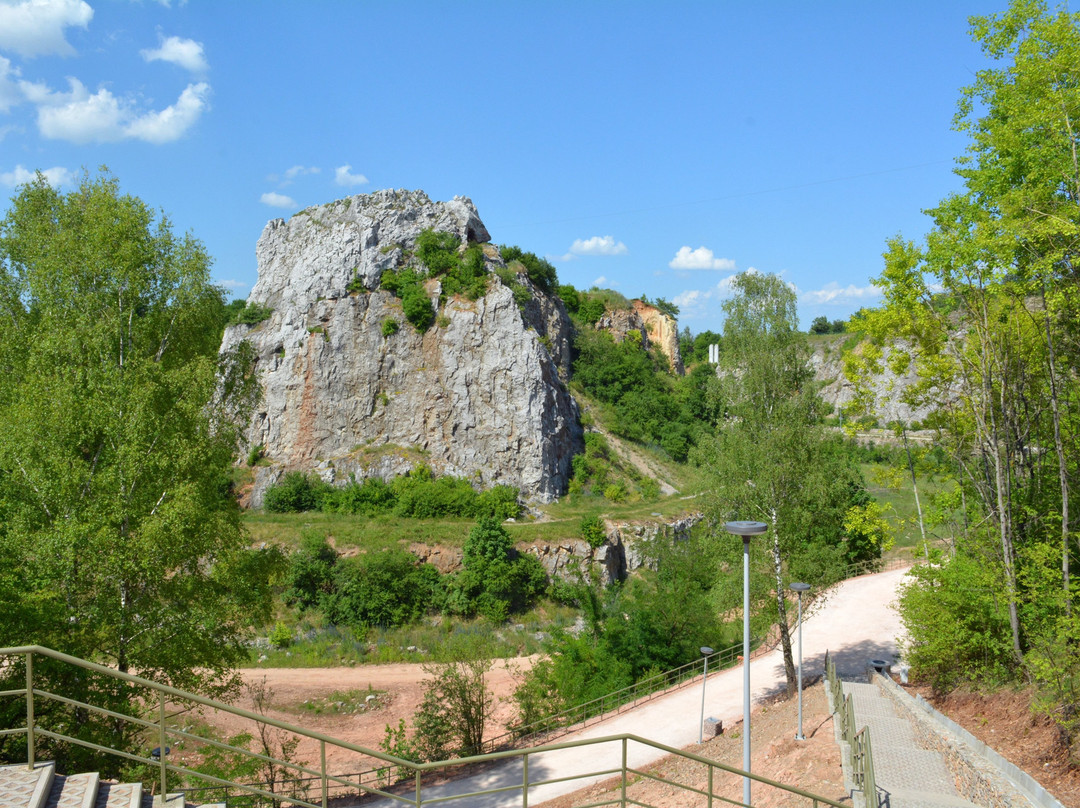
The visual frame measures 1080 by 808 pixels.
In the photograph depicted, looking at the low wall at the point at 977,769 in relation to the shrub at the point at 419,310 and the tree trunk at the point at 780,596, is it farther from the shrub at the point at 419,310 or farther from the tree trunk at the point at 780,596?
the shrub at the point at 419,310

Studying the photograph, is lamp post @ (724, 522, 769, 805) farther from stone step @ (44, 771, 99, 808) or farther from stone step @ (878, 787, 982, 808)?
stone step @ (44, 771, 99, 808)

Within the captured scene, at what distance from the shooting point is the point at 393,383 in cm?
3888

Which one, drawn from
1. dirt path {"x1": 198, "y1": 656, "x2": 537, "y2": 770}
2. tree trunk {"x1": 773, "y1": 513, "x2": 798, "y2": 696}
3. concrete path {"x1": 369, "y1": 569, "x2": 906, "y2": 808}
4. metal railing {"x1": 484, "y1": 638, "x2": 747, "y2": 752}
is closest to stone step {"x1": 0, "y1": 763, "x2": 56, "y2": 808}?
concrete path {"x1": 369, "y1": 569, "x2": 906, "y2": 808}

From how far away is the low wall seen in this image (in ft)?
28.3

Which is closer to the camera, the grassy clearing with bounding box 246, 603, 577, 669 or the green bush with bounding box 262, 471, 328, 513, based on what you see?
the grassy clearing with bounding box 246, 603, 577, 669

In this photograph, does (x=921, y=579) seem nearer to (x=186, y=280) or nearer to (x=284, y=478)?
(x=186, y=280)

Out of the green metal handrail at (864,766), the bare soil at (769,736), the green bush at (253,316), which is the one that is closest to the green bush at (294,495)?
the green bush at (253,316)

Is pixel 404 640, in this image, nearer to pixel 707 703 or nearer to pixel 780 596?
pixel 707 703

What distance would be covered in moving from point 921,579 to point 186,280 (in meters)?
16.7

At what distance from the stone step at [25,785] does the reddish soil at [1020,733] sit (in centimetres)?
1085

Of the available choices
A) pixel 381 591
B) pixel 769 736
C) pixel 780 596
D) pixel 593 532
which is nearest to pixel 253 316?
pixel 381 591

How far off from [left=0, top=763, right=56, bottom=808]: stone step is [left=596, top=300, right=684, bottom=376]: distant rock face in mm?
51782

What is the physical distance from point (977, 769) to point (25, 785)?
11.1m

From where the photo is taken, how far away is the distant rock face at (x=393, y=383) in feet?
122
